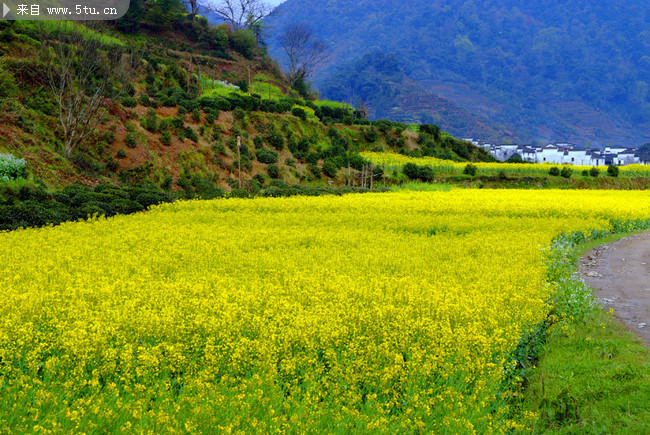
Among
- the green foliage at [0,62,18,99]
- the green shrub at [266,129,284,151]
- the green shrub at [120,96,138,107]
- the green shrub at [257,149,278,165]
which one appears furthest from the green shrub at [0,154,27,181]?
the green shrub at [266,129,284,151]

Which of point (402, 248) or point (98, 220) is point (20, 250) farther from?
point (402, 248)

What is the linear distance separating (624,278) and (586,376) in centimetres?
695

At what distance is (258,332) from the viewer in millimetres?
8227

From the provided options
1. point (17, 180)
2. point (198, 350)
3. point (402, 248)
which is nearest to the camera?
point (198, 350)

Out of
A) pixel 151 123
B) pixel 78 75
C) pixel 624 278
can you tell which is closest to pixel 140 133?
pixel 151 123

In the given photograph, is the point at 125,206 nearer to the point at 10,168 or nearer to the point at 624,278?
the point at 10,168

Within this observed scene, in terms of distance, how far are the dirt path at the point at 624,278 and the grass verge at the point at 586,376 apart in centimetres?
48

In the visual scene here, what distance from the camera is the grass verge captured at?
6602 mm

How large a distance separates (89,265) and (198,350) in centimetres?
650

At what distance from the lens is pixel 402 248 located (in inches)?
630

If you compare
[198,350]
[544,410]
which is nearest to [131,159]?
[198,350]

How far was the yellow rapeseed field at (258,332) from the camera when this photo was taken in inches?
227

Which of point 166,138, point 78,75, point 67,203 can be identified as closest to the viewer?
point 67,203

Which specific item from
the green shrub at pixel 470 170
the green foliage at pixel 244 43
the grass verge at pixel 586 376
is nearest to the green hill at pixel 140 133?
the green shrub at pixel 470 170
